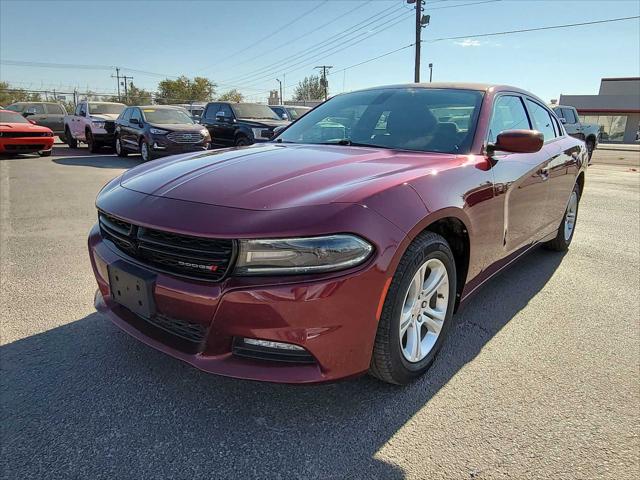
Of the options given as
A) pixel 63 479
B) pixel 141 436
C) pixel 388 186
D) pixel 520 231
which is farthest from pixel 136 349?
pixel 520 231

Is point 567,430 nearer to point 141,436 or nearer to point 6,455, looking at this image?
point 141,436

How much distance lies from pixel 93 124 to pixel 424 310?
1609 cm

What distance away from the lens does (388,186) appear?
2.07m

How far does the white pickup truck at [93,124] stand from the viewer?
606 inches

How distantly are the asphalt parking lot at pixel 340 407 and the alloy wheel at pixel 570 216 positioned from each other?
4.32 ft

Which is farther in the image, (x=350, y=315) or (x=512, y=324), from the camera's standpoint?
(x=512, y=324)

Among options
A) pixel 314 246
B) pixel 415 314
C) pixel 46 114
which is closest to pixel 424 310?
pixel 415 314

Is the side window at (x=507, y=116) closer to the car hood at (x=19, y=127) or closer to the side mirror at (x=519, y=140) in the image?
the side mirror at (x=519, y=140)

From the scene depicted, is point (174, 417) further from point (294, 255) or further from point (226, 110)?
point (226, 110)

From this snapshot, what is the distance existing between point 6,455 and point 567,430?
2450 millimetres

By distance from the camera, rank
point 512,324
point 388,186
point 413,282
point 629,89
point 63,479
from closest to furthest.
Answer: point 63,479 < point 388,186 < point 413,282 < point 512,324 < point 629,89

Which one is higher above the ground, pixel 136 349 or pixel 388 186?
pixel 388 186

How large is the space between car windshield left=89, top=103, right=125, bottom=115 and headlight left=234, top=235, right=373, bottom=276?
16.9 m

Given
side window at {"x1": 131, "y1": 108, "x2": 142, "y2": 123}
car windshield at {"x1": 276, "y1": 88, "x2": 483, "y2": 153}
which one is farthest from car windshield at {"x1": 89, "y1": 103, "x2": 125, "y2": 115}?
car windshield at {"x1": 276, "y1": 88, "x2": 483, "y2": 153}
